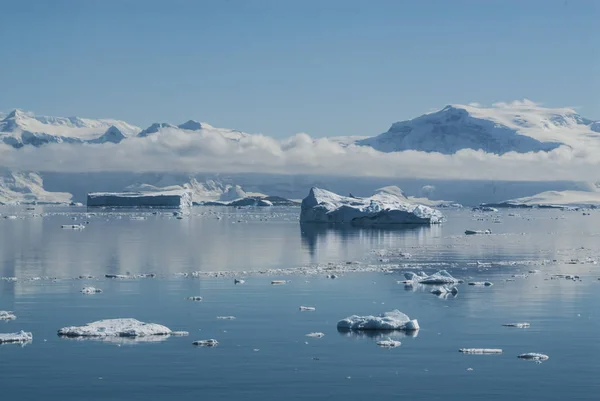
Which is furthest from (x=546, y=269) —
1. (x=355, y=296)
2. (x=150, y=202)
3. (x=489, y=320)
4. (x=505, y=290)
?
(x=150, y=202)

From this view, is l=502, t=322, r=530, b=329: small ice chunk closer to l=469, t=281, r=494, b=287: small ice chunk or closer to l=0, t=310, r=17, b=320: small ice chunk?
l=469, t=281, r=494, b=287: small ice chunk

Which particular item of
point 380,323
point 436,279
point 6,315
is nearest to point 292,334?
point 380,323

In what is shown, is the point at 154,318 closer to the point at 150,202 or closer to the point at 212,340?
the point at 212,340

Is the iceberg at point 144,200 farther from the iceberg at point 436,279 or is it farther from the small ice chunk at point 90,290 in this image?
the small ice chunk at point 90,290

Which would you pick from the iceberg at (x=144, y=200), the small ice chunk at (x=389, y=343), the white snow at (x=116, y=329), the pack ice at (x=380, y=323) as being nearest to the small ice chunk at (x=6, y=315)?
the white snow at (x=116, y=329)

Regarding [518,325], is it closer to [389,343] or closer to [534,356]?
[534,356]
